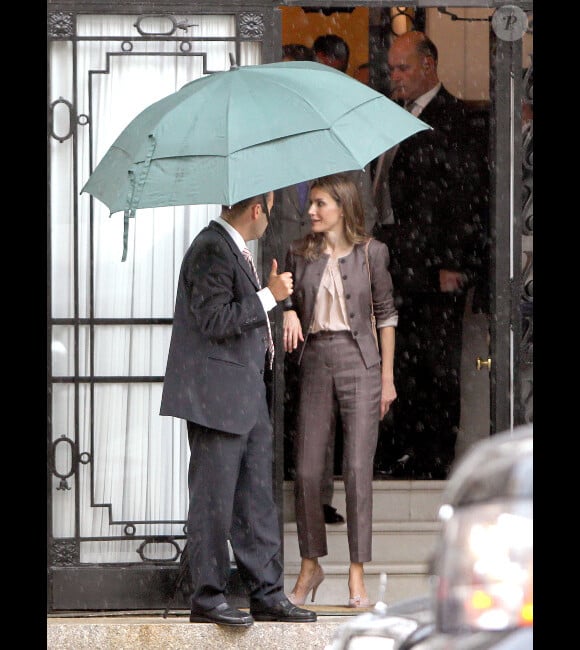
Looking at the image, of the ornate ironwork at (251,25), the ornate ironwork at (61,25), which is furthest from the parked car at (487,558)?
the ornate ironwork at (61,25)

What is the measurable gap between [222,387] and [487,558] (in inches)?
141

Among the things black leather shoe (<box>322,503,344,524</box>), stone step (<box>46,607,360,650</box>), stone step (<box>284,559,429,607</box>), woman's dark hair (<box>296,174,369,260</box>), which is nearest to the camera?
stone step (<box>46,607,360,650</box>)

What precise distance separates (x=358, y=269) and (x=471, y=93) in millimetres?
2770

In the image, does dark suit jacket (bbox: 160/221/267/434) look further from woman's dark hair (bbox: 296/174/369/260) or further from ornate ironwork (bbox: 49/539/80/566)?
ornate ironwork (bbox: 49/539/80/566)

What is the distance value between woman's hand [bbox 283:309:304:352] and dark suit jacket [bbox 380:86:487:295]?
1.87 metres

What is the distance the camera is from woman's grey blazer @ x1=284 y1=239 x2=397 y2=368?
7.21 meters

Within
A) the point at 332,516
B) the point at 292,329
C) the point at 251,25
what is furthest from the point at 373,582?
the point at 251,25

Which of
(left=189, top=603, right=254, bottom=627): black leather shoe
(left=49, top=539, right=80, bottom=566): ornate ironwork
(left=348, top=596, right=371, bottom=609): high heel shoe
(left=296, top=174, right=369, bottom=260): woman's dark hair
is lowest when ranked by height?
(left=348, top=596, right=371, bottom=609): high heel shoe

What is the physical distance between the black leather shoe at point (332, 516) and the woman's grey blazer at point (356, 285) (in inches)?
61.2

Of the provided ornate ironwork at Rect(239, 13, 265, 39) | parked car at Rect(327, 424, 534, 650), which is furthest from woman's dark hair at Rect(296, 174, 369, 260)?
Result: parked car at Rect(327, 424, 534, 650)

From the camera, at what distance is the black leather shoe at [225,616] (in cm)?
667

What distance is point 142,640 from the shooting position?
693cm

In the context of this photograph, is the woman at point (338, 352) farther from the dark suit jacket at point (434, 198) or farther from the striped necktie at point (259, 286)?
the dark suit jacket at point (434, 198)
